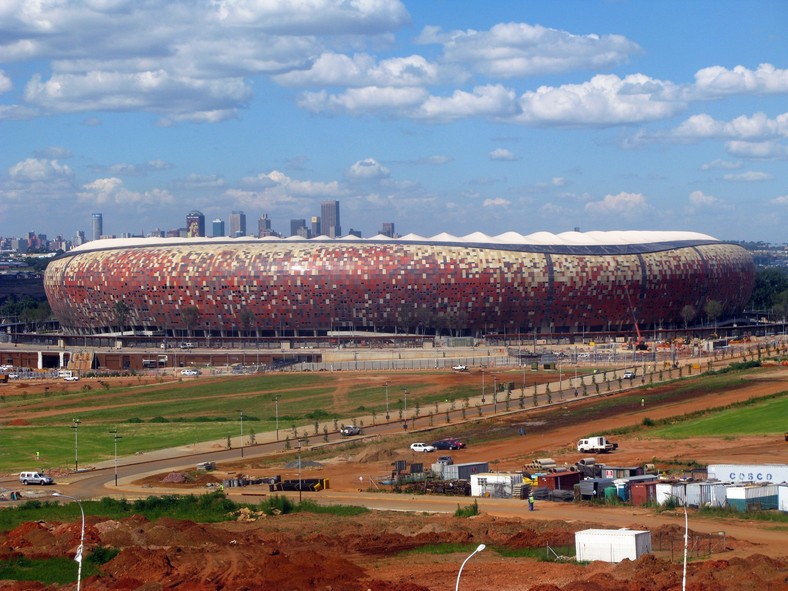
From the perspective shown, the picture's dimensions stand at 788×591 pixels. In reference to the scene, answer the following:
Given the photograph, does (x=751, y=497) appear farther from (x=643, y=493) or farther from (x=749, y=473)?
(x=643, y=493)

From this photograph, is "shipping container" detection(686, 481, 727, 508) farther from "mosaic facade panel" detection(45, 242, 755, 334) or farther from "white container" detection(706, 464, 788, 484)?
"mosaic facade panel" detection(45, 242, 755, 334)

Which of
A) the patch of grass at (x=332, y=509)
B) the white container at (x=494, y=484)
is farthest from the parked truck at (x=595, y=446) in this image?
the patch of grass at (x=332, y=509)

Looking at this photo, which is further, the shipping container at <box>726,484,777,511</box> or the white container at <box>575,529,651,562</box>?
the shipping container at <box>726,484,777,511</box>

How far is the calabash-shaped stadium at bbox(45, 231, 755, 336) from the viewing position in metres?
181

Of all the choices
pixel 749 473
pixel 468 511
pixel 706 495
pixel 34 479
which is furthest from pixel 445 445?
pixel 706 495

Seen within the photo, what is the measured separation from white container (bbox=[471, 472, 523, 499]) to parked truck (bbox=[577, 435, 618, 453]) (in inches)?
517

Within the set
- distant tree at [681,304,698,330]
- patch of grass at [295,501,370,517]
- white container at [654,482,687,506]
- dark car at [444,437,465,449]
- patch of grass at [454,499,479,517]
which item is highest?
distant tree at [681,304,698,330]

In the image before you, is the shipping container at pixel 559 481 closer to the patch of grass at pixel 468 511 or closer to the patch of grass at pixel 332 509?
the patch of grass at pixel 468 511

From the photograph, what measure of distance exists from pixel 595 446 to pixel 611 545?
108ft

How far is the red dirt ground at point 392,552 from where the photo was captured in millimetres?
45219

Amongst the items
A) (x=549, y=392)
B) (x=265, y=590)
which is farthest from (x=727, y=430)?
(x=265, y=590)

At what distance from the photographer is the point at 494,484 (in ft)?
225

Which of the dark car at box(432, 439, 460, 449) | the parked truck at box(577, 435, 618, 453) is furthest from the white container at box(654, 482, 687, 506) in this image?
the dark car at box(432, 439, 460, 449)

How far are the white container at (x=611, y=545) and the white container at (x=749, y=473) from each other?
50.4ft
